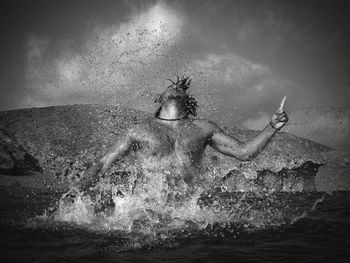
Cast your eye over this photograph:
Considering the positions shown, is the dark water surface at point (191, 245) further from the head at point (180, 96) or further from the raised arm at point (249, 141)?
the head at point (180, 96)

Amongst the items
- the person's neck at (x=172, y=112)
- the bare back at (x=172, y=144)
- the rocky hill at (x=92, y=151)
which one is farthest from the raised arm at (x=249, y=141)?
the rocky hill at (x=92, y=151)

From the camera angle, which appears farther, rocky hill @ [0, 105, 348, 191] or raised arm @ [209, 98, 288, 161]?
rocky hill @ [0, 105, 348, 191]

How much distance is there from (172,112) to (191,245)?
150 cm

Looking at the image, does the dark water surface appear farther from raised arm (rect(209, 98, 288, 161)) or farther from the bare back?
raised arm (rect(209, 98, 288, 161))

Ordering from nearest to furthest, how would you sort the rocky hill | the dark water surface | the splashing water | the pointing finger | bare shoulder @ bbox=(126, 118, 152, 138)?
1. the dark water surface
2. the splashing water
3. bare shoulder @ bbox=(126, 118, 152, 138)
4. the pointing finger
5. the rocky hill

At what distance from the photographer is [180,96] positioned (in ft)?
11.7

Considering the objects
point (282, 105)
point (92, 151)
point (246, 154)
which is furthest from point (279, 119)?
point (92, 151)

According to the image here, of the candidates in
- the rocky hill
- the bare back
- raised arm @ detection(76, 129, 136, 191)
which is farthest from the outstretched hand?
the rocky hill

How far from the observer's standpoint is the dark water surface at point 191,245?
2320 millimetres

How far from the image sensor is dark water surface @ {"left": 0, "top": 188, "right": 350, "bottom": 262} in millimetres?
2320

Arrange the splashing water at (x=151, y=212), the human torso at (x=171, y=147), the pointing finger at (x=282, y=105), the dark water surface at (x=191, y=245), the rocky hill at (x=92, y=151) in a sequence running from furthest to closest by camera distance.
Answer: the rocky hill at (x=92, y=151), the pointing finger at (x=282, y=105), the human torso at (x=171, y=147), the splashing water at (x=151, y=212), the dark water surface at (x=191, y=245)

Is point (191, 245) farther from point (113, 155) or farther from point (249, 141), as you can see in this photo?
point (249, 141)

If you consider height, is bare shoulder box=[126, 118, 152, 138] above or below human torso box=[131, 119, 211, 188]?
above

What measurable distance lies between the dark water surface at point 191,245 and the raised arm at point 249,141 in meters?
0.85
